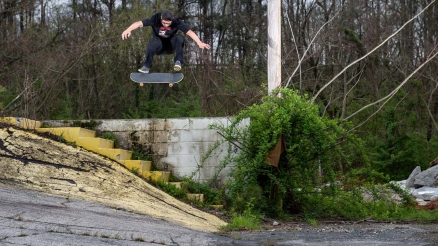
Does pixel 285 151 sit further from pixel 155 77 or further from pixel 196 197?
pixel 155 77

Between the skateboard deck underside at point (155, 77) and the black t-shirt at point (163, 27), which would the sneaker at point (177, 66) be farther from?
the black t-shirt at point (163, 27)

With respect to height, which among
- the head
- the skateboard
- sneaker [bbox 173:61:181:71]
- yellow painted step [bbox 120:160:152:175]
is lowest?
yellow painted step [bbox 120:160:152:175]

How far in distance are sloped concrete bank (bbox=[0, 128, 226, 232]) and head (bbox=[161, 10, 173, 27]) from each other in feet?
8.63

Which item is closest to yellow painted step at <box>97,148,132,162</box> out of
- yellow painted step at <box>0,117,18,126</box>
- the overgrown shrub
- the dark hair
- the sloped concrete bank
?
the sloped concrete bank

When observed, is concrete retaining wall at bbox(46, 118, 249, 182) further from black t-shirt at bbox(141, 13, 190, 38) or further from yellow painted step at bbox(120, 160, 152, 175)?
black t-shirt at bbox(141, 13, 190, 38)

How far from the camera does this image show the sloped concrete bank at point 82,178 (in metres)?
9.12

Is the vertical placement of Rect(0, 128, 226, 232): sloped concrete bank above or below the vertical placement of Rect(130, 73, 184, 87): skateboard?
below

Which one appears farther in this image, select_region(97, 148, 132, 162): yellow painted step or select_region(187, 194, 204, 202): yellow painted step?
select_region(187, 194, 204, 202): yellow painted step

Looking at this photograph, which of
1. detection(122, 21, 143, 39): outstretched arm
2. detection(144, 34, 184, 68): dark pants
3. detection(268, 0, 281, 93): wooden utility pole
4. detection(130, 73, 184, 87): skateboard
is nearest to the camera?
detection(122, 21, 143, 39): outstretched arm

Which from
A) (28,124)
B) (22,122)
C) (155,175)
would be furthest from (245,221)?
(22,122)

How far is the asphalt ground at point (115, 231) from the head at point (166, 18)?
3.52 meters

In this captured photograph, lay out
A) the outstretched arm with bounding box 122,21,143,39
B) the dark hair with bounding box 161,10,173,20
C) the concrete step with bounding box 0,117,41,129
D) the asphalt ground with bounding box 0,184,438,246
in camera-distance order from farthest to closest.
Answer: the concrete step with bounding box 0,117,41,129 → the outstretched arm with bounding box 122,21,143,39 → the dark hair with bounding box 161,10,173,20 → the asphalt ground with bounding box 0,184,438,246

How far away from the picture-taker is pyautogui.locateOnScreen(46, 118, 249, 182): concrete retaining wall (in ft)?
39.4

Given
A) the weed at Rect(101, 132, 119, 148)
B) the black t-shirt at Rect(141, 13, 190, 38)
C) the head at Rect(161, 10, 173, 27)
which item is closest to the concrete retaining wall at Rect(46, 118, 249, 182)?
the weed at Rect(101, 132, 119, 148)
